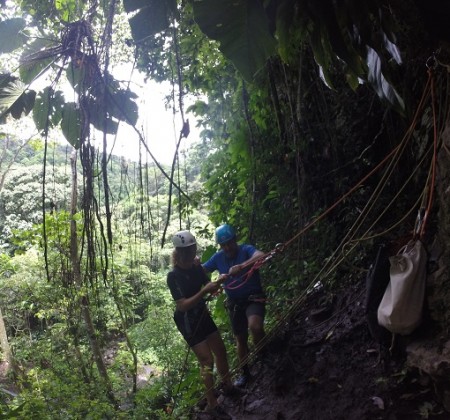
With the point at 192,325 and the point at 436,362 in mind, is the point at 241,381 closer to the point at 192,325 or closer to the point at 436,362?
the point at 192,325

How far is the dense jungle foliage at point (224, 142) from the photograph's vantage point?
131 cm

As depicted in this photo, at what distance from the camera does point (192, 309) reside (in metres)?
2.90

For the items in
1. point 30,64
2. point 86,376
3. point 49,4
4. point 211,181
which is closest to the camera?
point 30,64

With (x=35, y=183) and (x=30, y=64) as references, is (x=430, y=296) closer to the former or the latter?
(x=30, y=64)

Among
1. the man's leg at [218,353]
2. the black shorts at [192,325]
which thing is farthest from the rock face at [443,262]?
the man's leg at [218,353]

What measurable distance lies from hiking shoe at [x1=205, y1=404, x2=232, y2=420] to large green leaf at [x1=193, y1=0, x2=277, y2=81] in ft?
7.92

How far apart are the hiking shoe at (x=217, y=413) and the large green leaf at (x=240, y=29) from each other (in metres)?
2.41

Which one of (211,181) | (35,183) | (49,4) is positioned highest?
(35,183)

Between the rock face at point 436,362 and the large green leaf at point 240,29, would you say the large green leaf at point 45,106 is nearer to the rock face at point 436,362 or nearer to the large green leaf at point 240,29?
the large green leaf at point 240,29

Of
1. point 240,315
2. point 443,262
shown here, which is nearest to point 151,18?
point 443,262

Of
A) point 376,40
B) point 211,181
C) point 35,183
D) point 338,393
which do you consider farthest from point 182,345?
point 35,183

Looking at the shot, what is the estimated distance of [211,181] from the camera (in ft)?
13.6

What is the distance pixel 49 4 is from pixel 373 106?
2.35m

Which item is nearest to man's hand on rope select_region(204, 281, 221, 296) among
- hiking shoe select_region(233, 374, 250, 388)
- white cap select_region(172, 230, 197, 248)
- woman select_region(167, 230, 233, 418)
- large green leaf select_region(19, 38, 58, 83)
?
woman select_region(167, 230, 233, 418)
